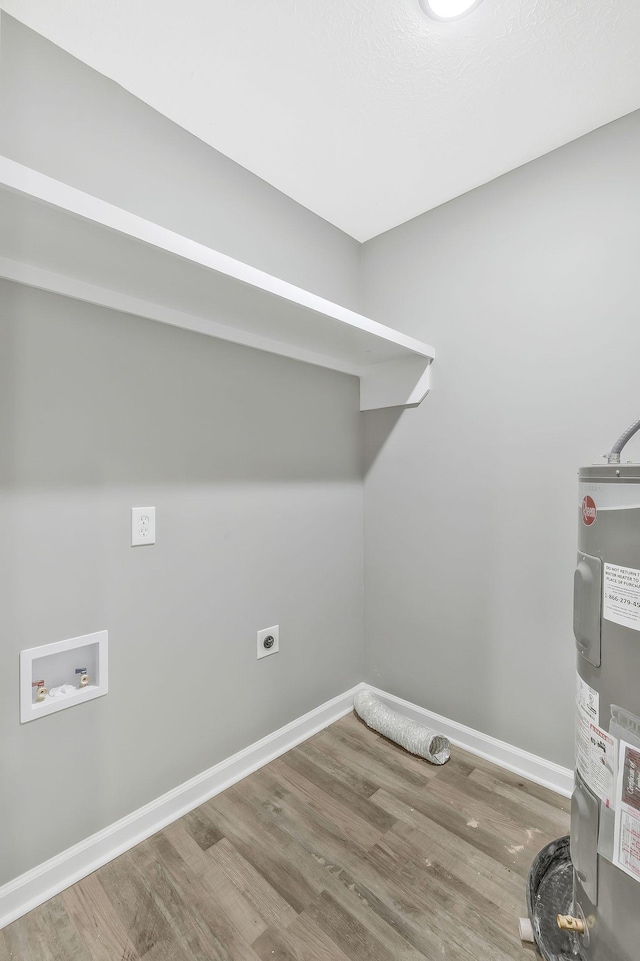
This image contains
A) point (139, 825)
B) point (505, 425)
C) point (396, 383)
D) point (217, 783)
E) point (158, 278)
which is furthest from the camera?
point (396, 383)

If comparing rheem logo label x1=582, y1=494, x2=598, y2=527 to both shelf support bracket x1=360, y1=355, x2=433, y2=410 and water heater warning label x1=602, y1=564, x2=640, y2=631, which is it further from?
shelf support bracket x1=360, y1=355, x2=433, y2=410

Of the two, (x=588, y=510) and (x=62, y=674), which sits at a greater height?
(x=588, y=510)

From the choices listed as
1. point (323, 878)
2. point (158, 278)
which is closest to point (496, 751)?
point (323, 878)

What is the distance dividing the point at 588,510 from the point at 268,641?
1.22 meters

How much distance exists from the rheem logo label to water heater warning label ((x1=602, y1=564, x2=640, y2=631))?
3.9 inches

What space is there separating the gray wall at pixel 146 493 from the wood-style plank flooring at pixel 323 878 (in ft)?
0.55

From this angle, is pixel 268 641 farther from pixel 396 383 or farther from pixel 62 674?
pixel 396 383

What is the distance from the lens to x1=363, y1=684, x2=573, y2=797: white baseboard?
151 cm

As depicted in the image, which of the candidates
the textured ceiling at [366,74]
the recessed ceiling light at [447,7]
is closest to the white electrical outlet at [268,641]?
the textured ceiling at [366,74]

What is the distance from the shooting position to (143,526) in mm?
1338

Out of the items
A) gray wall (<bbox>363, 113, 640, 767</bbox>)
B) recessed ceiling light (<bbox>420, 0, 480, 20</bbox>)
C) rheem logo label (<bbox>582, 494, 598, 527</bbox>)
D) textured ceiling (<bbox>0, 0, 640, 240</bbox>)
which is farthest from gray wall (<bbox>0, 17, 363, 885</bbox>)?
rheem logo label (<bbox>582, 494, 598, 527</bbox>)

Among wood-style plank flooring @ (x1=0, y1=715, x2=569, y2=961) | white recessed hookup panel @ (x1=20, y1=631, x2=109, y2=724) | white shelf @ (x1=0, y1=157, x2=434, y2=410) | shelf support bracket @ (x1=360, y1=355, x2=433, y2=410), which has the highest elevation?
white shelf @ (x1=0, y1=157, x2=434, y2=410)

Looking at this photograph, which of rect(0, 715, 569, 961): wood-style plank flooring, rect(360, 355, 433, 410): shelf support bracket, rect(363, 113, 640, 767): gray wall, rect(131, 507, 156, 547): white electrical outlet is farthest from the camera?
rect(360, 355, 433, 410): shelf support bracket

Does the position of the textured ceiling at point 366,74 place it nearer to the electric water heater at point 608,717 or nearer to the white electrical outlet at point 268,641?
the electric water heater at point 608,717
